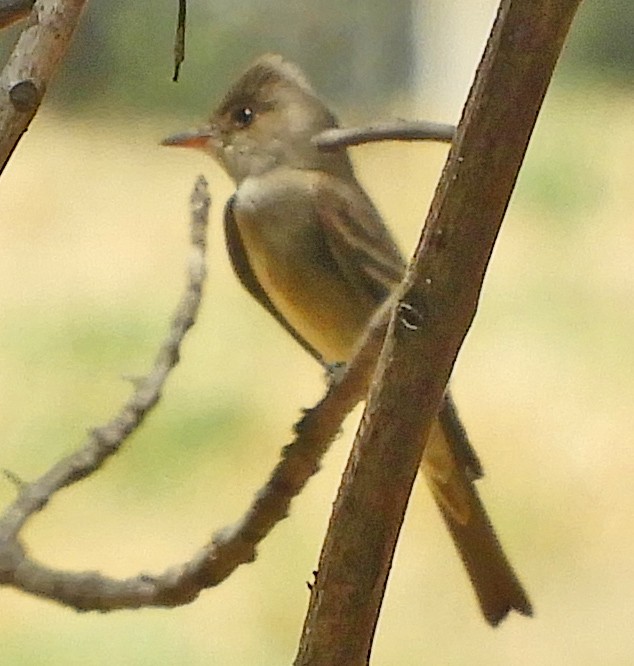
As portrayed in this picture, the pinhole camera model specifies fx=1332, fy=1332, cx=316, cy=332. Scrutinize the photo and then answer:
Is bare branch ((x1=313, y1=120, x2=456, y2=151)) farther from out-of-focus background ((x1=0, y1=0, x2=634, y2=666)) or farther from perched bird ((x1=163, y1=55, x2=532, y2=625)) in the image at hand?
out-of-focus background ((x1=0, y1=0, x2=634, y2=666))

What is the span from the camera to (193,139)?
664 millimetres

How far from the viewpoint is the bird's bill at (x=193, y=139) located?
2.15 ft

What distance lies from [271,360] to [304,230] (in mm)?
167

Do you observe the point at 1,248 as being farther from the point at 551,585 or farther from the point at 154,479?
the point at 551,585

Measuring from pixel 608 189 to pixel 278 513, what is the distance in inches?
14.2

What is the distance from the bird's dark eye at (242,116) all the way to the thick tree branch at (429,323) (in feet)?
1.00

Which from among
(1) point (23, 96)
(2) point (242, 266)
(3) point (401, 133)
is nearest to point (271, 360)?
Answer: (2) point (242, 266)

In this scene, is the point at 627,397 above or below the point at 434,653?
above

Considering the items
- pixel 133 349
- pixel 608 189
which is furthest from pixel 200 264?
pixel 608 189

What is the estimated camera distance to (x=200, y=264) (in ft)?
2.19

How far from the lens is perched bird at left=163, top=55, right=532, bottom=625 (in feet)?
1.96

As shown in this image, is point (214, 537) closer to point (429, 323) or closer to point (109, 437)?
point (109, 437)

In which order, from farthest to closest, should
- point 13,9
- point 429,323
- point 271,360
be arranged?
point 271,360 → point 13,9 → point 429,323

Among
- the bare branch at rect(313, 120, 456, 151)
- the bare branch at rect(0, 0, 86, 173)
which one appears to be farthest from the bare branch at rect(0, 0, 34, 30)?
the bare branch at rect(313, 120, 456, 151)
